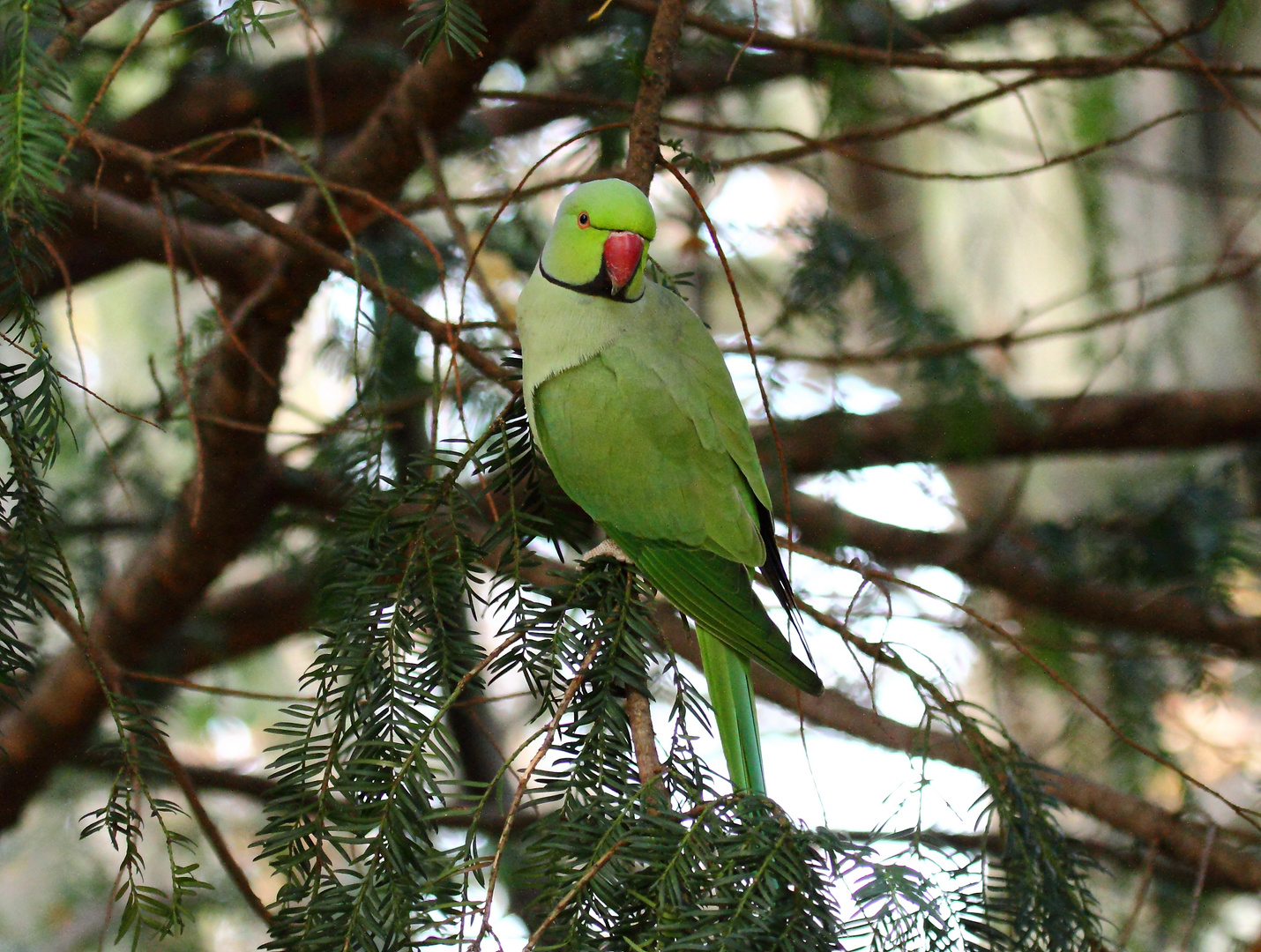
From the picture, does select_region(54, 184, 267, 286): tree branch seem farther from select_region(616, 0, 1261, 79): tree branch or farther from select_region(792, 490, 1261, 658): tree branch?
select_region(792, 490, 1261, 658): tree branch

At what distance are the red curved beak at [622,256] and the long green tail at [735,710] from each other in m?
0.58

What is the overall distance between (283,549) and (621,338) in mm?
1566

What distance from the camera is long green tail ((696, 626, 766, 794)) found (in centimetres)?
137

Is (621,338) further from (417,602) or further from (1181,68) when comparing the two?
(1181,68)

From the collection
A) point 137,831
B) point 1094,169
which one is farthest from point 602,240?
point 1094,169

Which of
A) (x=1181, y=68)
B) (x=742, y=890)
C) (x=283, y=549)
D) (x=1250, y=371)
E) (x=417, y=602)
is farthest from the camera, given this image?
(x=1250, y=371)

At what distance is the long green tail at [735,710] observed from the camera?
137 centimetres

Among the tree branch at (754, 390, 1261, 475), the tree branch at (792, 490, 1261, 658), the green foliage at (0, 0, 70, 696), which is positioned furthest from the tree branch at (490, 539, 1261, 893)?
the tree branch at (754, 390, 1261, 475)

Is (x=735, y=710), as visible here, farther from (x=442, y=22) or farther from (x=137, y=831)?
(x=442, y=22)

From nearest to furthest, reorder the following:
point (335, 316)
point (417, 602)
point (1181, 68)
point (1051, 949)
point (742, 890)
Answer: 1. point (742, 890)
2. point (1051, 949)
3. point (417, 602)
4. point (1181, 68)
5. point (335, 316)

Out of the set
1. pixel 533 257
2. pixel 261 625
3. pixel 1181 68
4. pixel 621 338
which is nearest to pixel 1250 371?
pixel 1181 68

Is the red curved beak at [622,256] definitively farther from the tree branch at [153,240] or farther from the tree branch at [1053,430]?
the tree branch at [1053,430]

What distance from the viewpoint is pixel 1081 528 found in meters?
3.05

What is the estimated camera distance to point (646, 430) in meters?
1.57
